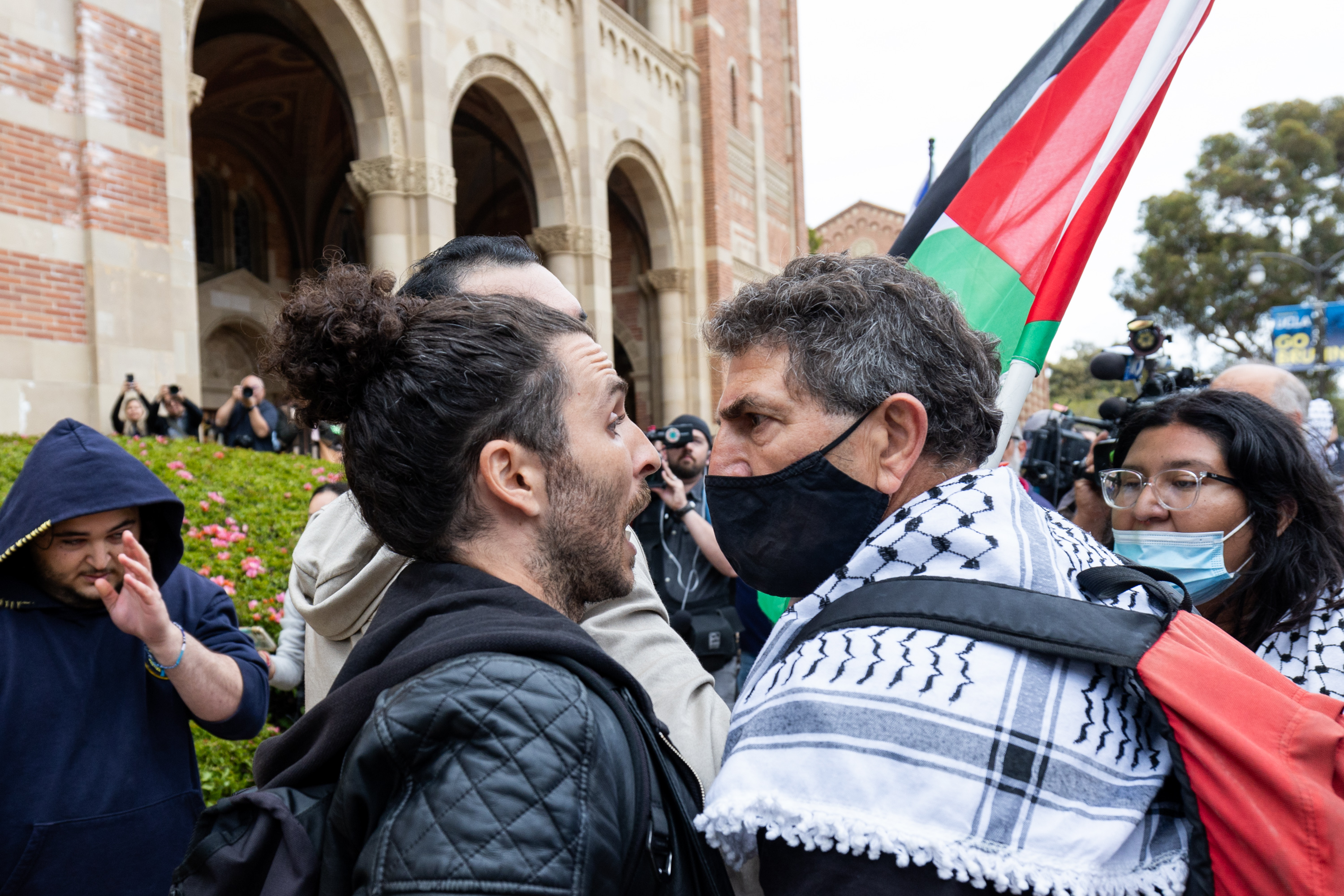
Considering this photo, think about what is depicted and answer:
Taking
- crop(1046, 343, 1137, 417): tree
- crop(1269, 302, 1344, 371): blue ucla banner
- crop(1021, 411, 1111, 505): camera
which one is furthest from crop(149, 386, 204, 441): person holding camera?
crop(1046, 343, 1137, 417): tree

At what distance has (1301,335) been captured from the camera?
58.9ft

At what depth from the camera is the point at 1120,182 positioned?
2752mm

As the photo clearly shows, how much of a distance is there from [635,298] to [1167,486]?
59.5ft

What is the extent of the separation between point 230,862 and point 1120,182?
2840 mm

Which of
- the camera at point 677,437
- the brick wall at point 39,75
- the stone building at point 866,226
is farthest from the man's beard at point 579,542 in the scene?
the stone building at point 866,226

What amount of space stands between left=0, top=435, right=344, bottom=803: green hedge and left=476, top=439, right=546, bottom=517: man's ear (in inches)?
133

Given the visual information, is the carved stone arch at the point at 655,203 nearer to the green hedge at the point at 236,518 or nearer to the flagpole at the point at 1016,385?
the green hedge at the point at 236,518

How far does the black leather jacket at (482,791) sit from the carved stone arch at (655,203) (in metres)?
17.1

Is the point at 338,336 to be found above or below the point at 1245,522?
above

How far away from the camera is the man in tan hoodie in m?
1.49

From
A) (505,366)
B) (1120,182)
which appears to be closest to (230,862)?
(505,366)

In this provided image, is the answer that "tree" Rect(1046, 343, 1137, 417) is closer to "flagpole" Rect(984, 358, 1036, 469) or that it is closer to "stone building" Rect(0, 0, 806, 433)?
"stone building" Rect(0, 0, 806, 433)

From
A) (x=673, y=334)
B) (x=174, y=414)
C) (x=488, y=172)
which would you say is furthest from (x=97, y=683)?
(x=488, y=172)

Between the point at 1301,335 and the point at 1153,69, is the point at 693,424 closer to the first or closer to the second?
the point at 1153,69
